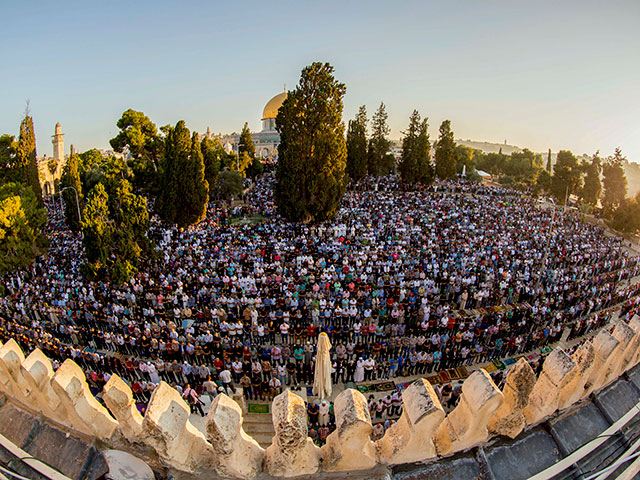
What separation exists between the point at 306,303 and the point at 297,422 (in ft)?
39.0

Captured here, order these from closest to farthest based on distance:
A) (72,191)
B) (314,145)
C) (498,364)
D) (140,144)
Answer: (498,364), (72,191), (314,145), (140,144)

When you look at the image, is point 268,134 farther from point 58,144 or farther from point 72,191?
point 72,191

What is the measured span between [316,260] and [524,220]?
19.2 metres

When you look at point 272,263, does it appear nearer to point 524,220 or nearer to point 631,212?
point 524,220

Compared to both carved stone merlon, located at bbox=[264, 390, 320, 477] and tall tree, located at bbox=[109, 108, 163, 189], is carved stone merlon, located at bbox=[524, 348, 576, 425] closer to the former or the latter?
carved stone merlon, located at bbox=[264, 390, 320, 477]

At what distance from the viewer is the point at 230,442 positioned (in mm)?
2648

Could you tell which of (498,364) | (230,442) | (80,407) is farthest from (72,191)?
(230,442)

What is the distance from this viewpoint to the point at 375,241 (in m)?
21.9

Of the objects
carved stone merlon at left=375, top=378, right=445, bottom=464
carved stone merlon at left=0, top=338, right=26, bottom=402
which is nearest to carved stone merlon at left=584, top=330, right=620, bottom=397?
carved stone merlon at left=375, top=378, right=445, bottom=464

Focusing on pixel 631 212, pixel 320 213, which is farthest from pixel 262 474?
pixel 631 212

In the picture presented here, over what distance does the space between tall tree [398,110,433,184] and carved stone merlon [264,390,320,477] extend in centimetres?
3977

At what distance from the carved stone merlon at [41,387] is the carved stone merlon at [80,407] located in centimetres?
16

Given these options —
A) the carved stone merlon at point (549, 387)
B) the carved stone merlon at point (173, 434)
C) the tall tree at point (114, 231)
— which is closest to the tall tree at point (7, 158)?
the tall tree at point (114, 231)

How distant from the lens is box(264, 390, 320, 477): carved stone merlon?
106 inches
